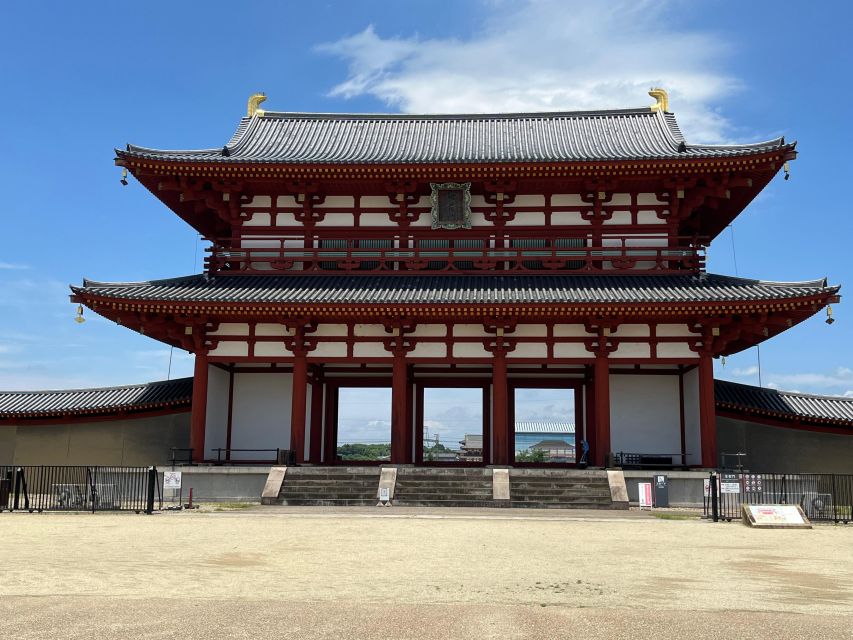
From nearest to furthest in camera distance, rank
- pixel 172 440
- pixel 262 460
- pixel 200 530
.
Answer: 1. pixel 200 530
2. pixel 262 460
3. pixel 172 440

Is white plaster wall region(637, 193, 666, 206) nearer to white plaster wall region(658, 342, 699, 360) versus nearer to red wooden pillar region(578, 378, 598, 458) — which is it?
white plaster wall region(658, 342, 699, 360)

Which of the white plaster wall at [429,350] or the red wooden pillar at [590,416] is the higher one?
the white plaster wall at [429,350]

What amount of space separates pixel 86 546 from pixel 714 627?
10238mm

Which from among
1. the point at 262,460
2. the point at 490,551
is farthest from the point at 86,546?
the point at 262,460

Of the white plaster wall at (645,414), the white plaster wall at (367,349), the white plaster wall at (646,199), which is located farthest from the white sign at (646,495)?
the white plaster wall at (646,199)

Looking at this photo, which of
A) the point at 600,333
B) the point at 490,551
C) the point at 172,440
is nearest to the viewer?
the point at 490,551

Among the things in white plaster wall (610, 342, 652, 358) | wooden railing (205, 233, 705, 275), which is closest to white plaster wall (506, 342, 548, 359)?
white plaster wall (610, 342, 652, 358)

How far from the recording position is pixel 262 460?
1032 inches

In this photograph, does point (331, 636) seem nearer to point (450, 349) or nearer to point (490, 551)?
point (490, 551)

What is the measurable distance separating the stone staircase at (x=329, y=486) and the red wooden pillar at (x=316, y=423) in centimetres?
347

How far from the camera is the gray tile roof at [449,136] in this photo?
2847cm

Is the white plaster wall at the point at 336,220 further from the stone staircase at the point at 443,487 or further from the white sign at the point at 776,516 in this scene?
the white sign at the point at 776,516

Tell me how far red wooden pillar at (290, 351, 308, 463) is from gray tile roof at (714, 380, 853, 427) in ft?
45.4

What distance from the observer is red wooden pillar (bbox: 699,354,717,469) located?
78.1 feet
